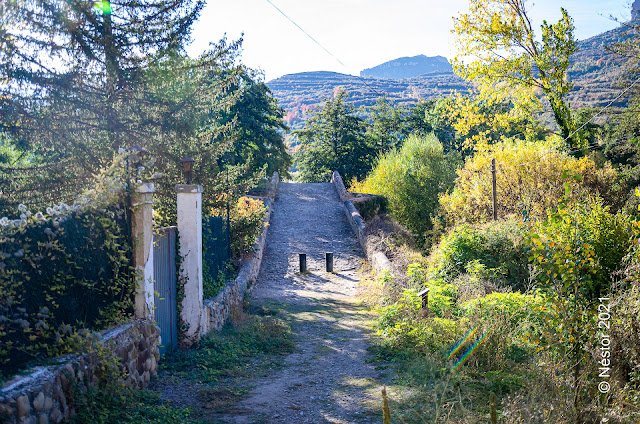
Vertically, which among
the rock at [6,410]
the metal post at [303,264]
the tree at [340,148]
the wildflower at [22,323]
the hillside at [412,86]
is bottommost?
the metal post at [303,264]

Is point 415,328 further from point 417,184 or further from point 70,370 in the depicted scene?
point 417,184

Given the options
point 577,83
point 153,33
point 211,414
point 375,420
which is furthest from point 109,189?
point 577,83

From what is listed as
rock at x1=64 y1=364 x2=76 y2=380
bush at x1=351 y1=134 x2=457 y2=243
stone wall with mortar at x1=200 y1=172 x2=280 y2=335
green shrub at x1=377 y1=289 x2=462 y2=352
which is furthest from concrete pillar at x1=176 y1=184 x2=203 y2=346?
bush at x1=351 y1=134 x2=457 y2=243

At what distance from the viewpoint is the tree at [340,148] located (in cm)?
3797

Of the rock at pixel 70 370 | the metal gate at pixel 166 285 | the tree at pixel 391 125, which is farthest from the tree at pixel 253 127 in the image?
the rock at pixel 70 370

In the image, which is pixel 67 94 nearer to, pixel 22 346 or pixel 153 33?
pixel 153 33

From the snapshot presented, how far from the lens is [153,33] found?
10977 mm

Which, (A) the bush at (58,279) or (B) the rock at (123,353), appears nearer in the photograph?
(A) the bush at (58,279)

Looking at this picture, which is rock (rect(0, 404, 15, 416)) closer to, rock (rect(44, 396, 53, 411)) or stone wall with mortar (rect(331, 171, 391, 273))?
rock (rect(44, 396, 53, 411))

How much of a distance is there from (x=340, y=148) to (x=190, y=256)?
31608mm

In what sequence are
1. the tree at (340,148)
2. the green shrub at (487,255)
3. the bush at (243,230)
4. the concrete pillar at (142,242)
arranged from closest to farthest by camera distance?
the concrete pillar at (142,242), the green shrub at (487,255), the bush at (243,230), the tree at (340,148)

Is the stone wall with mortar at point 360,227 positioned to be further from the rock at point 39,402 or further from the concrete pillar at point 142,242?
the rock at point 39,402

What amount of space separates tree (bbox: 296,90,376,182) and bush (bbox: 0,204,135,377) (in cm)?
3250

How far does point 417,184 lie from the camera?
22047 millimetres
